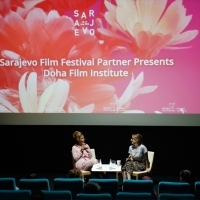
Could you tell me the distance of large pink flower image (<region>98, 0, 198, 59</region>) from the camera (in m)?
9.62

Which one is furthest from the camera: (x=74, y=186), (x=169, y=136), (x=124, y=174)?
(x=169, y=136)

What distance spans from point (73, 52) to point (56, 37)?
1.46 feet

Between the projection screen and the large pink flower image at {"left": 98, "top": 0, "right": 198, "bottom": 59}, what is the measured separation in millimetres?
19

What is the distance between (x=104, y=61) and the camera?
386 inches

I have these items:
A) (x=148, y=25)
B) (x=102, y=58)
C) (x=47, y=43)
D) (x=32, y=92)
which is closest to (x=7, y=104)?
(x=32, y=92)

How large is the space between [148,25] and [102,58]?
110 cm

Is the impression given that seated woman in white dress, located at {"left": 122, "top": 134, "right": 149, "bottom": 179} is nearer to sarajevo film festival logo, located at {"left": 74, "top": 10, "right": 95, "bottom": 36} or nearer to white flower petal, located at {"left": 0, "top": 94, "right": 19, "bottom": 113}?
sarajevo film festival logo, located at {"left": 74, "top": 10, "right": 95, "bottom": 36}

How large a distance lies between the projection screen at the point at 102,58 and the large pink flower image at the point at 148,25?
0.02m

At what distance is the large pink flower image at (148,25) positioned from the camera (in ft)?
31.6

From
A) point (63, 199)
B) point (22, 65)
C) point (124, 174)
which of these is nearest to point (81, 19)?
point (22, 65)

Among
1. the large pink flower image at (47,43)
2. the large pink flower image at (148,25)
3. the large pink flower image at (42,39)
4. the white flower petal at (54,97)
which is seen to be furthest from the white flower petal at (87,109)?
the large pink flower image at (148,25)

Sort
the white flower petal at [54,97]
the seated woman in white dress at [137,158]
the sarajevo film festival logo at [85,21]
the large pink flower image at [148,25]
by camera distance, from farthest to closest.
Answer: the white flower petal at [54,97], the sarajevo film festival logo at [85,21], the large pink flower image at [148,25], the seated woman in white dress at [137,158]

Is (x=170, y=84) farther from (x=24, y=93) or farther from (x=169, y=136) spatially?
(x=24, y=93)

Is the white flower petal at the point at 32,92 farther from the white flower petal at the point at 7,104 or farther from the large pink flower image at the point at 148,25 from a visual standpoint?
the large pink flower image at the point at 148,25
